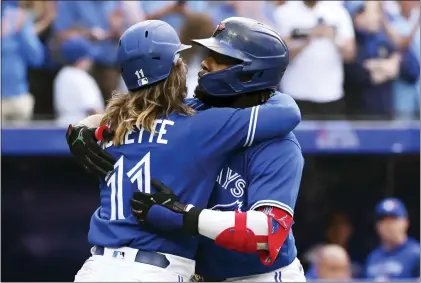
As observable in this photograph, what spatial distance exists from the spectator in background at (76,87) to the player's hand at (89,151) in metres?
2.96

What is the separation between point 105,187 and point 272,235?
1.87 ft

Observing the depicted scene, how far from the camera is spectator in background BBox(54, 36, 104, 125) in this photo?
6.23 metres

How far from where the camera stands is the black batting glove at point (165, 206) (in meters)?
2.91

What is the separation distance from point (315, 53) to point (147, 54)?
11.4 ft

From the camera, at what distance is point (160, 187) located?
9.73 ft

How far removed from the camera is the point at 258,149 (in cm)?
304

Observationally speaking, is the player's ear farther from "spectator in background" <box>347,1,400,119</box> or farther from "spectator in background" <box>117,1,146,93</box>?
"spectator in background" <box>347,1,400,119</box>

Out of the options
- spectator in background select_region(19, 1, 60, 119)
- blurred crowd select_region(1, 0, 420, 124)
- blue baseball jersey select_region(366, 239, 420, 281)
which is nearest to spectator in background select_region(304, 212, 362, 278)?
blue baseball jersey select_region(366, 239, 420, 281)

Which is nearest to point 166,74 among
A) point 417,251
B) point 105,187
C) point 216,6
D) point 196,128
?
point 196,128

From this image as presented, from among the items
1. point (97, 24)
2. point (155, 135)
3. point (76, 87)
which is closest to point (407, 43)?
point (97, 24)

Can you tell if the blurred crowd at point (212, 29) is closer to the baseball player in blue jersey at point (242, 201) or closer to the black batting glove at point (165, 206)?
the baseball player in blue jersey at point (242, 201)

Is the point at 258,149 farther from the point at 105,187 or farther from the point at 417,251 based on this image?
the point at 417,251

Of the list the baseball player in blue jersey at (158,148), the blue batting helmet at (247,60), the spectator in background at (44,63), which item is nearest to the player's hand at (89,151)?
the baseball player in blue jersey at (158,148)

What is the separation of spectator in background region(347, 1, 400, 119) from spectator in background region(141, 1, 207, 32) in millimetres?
1058
